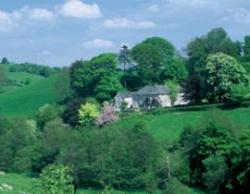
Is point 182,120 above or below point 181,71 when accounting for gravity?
below

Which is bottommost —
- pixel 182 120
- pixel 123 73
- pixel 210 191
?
pixel 210 191

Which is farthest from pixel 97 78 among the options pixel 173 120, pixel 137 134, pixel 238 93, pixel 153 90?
pixel 137 134

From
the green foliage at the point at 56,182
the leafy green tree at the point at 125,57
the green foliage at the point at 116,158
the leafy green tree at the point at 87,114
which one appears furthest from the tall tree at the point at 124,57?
the green foliage at the point at 56,182

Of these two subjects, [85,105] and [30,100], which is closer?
[85,105]

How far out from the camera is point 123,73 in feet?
369

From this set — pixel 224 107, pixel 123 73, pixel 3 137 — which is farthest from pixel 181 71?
pixel 3 137

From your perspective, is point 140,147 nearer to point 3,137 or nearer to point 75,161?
point 75,161

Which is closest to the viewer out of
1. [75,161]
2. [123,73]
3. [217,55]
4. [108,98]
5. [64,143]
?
[75,161]

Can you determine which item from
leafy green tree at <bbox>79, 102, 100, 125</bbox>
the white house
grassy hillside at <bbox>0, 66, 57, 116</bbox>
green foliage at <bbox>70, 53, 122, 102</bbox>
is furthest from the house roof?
grassy hillside at <bbox>0, 66, 57, 116</bbox>

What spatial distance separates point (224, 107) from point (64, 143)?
20591 millimetres

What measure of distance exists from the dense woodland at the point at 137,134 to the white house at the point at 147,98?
216 centimetres

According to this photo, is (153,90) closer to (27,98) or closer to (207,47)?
(207,47)

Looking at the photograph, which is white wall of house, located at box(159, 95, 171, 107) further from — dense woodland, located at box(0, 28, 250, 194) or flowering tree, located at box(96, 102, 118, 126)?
flowering tree, located at box(96, 102, 118, 126)

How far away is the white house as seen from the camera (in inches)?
3863
